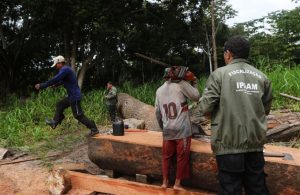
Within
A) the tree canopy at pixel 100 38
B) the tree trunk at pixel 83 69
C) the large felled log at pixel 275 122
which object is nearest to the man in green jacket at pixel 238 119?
the large felled log at pixel 275 122

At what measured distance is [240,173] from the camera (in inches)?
128

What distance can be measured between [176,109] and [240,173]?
1.43m

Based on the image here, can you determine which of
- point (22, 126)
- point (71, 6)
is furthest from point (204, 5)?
point (22, 126)

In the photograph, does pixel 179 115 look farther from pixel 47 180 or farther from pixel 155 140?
pixel 47 180

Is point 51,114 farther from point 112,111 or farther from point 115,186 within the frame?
point 115,186

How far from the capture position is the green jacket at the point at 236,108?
125 inches

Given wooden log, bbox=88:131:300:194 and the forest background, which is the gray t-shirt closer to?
wooden log, bbox=88:131:300:194

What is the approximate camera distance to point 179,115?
4.49m

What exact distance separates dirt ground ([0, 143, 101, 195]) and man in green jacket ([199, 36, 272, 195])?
3054 mm

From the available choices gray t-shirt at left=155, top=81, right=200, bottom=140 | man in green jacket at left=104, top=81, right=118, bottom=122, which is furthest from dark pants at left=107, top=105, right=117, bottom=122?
gray t-shirt at left=155, top=81, right=200, bottom=140

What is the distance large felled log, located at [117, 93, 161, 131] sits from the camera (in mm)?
9016

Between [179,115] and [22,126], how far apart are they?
593cm

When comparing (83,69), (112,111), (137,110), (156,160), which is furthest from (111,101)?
(156,160)

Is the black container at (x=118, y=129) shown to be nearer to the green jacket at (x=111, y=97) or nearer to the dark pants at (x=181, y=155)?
the dark pants at (x=181, y=155)
